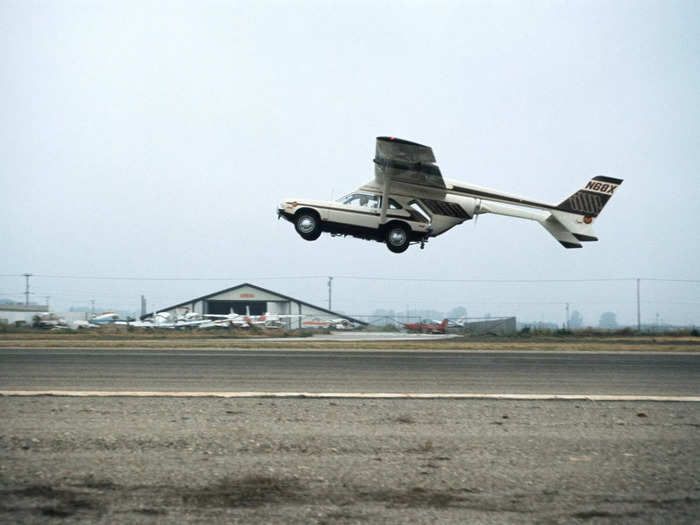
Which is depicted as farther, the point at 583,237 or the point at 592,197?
the point at 583,237

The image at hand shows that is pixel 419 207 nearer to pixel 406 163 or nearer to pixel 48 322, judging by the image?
pixel 406 163

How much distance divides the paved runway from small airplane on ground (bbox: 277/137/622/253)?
4.14 metres

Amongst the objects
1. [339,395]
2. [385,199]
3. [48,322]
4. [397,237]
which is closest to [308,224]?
[385,199]

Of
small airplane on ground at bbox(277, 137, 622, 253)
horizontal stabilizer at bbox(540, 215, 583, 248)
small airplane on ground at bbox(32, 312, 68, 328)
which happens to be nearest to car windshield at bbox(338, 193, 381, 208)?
small airplane on ground at bbox(277, 137, 622, 253)

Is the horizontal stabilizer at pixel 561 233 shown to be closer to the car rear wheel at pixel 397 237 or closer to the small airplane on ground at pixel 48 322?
the car rear wheel at pixel 397 237

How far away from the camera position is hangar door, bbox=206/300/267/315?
69.4 meters

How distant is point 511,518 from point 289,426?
484cm

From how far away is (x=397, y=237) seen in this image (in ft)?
65.7

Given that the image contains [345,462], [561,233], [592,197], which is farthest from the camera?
[561,233]

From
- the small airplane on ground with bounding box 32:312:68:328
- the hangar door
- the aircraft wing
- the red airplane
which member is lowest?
the red airplane

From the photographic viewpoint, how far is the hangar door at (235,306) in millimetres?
69375

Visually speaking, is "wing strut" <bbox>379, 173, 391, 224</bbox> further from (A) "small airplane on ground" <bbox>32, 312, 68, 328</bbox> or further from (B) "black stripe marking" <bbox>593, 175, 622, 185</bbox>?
(A) "small airplane on ground" <bbox>32, 312, 68, 328</bbox>

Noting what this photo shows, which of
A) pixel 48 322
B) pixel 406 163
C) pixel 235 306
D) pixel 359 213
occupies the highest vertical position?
pixel 406 163

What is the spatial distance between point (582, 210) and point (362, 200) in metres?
6.91
